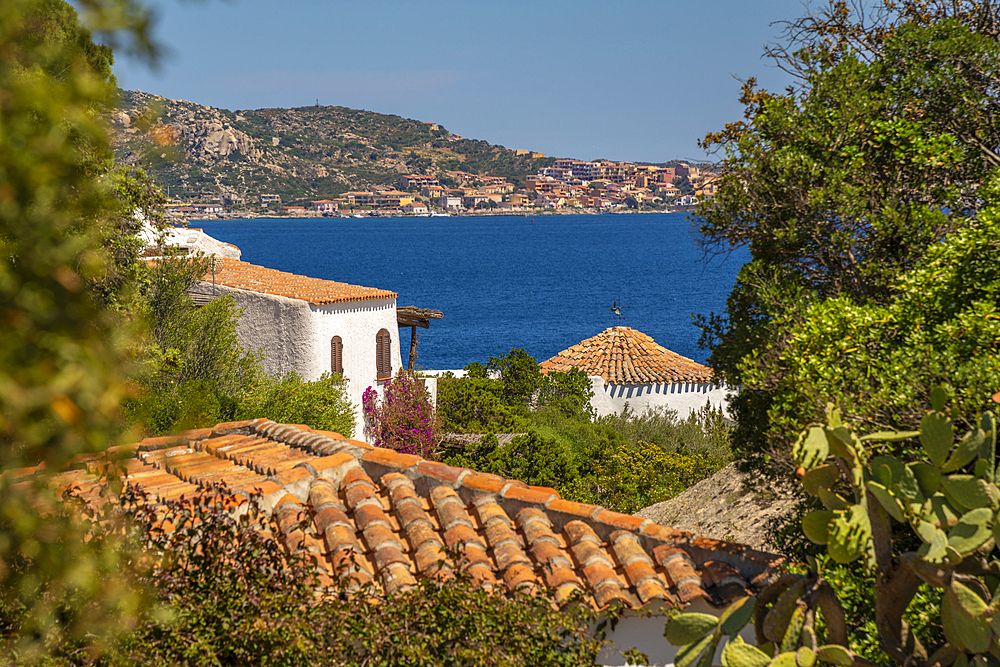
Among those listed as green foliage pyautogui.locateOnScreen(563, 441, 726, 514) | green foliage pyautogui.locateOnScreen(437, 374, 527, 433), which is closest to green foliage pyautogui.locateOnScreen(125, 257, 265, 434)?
green foliage pyautogui.locateOnScreen(437, 374, 527, 433)

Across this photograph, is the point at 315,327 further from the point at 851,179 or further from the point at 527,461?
A: the point at 851,179

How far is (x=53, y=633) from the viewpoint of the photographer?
8.95ft

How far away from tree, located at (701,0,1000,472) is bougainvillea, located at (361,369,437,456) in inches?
548

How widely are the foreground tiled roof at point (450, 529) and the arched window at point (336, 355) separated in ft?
47.5

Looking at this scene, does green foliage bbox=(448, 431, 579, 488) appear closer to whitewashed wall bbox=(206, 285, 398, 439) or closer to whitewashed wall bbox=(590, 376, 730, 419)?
whitewashed wall bbox=(206, 285, 398, 439)

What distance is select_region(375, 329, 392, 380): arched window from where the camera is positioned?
23969 mm

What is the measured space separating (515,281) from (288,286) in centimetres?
9162

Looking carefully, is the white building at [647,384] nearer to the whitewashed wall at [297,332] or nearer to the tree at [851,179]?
the whitewashed wall at [297,332]

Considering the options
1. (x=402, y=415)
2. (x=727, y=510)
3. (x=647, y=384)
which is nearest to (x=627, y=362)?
(x=647, y=384)

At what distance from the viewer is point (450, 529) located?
20.3ft

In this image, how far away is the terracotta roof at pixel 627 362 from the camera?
2681cm

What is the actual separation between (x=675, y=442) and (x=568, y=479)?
856cm

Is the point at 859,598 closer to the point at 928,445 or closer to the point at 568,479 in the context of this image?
the point at 928,445

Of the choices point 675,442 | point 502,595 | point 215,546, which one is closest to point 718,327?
point 502,595
